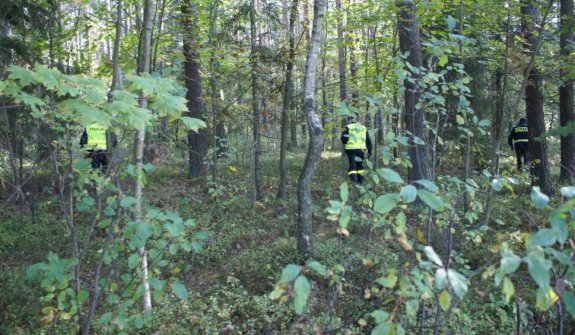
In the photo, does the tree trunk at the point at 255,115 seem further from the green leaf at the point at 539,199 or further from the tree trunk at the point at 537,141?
the green leaf at the point at 539,199

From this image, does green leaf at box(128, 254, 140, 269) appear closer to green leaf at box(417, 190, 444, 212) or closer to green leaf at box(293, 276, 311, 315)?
green leaf at box(293, 276, 311, 315)

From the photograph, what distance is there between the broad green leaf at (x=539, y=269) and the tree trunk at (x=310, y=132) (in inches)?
161

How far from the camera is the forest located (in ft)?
8.55

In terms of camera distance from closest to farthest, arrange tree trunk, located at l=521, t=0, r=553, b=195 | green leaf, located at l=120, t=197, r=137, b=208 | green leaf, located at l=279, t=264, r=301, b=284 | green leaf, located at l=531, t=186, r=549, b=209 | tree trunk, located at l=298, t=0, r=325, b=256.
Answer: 1. green leaf, located at l=531, t=186, r=549, b=209
2. green leaf, located at l=279, t=264, r=301, b=284
3. green leaf, located at l=120, t=197, r=137, b=208
4. tree trunk, located at l=298, t=0, r=325, b=256
5. tree trunk, located at l=521, t=0, r=553, b=195

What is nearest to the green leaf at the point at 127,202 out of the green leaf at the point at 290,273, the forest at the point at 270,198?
the forest at the point at 270,198

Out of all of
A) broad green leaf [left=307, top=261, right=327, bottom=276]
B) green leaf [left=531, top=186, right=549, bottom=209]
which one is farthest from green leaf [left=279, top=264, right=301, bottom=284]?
green leaf [left=531, top=186, right=549, bottom=209]

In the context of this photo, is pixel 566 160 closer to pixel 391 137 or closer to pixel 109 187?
pixel 391 137

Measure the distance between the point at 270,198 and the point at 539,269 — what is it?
26.5ft

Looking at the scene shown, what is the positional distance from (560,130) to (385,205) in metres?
6.35

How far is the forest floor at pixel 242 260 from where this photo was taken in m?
4.75

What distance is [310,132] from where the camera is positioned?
5738mm

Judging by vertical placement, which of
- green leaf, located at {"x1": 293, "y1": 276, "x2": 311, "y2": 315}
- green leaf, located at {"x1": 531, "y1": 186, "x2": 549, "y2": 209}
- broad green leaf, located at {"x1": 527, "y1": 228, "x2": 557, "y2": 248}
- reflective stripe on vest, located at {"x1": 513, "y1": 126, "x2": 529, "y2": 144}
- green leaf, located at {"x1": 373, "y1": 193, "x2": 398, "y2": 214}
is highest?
reflective stripe on vest, located at {"x1": 513, "y1": 126, "x2": 529, "y2": 144}

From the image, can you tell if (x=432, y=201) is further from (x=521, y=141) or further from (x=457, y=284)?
(x=521, y=141)

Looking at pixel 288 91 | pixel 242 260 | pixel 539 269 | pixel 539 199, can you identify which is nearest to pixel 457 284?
pixel 539 269
